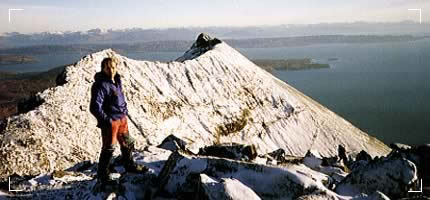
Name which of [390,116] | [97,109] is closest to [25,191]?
[97,109]

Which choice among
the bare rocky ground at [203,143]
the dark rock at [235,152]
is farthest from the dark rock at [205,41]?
the dark rock at [235,152]

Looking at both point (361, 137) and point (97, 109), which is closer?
point (97, 109)

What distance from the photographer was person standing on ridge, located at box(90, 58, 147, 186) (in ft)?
41.0

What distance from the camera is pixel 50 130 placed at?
33.8 metres

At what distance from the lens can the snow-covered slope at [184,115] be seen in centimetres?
3195

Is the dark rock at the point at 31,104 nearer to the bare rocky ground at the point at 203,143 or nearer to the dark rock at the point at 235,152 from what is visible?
the bare rocky ground at the point at 203,143

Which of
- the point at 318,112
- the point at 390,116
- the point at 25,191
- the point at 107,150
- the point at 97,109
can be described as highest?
the point at 97,109

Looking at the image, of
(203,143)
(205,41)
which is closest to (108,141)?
(203,143)

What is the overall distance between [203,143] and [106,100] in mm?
35667

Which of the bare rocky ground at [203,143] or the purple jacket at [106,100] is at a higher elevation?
the purple jacket at [106,100]

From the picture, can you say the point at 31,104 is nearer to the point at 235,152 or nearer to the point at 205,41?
the point at 235,152

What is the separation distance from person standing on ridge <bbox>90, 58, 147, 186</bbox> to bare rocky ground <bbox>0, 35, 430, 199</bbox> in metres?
0.94

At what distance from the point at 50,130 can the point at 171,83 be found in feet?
79.1

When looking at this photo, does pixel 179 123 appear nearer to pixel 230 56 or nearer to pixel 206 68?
pixel 206 68
